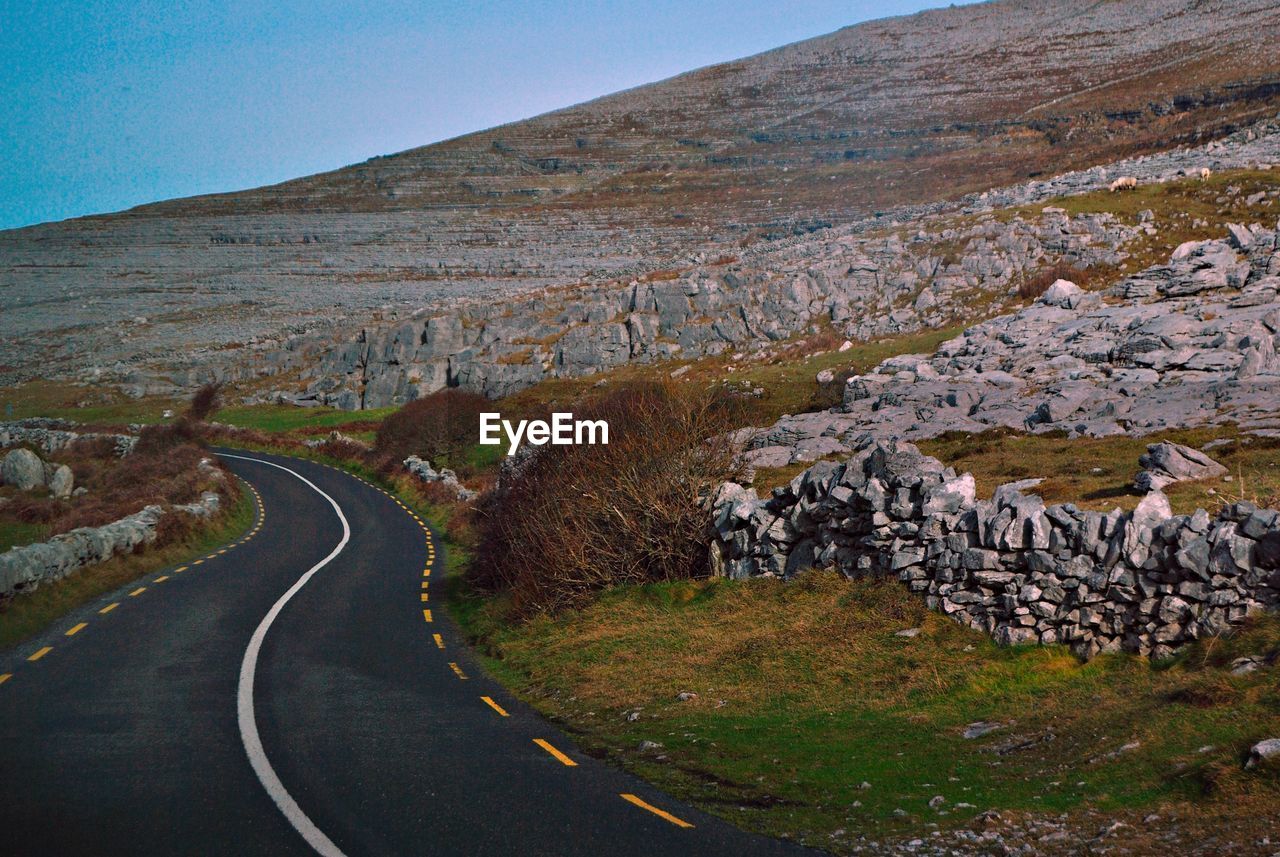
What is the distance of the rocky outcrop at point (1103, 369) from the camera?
2633cm

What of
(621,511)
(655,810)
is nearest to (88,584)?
(621,511)

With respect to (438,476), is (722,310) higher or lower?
Answer: higher

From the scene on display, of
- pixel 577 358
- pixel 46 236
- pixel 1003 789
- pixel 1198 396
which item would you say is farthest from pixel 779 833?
pixel 46 236

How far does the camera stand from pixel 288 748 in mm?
11703

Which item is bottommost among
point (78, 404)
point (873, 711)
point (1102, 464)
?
point (873, 711)

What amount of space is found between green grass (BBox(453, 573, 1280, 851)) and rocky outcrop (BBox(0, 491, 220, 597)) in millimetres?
10482

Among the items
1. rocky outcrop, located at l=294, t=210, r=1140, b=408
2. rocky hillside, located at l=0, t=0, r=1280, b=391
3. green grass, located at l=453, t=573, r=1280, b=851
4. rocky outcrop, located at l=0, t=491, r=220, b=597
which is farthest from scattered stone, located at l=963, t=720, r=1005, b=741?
rocky hillside, located at l=0, t=0, r=1280, b=391

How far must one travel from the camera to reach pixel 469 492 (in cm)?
4391

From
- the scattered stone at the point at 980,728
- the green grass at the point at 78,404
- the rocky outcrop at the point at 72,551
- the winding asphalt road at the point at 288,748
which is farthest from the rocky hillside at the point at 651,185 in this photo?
the scattered stone at the point at 980,728

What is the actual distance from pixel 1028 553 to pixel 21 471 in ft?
151

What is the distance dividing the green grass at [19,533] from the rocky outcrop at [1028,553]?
24.2 m

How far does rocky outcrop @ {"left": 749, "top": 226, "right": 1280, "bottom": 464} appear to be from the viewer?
26328mm

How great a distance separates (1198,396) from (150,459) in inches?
1839

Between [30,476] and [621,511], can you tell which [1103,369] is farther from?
[30,476]
